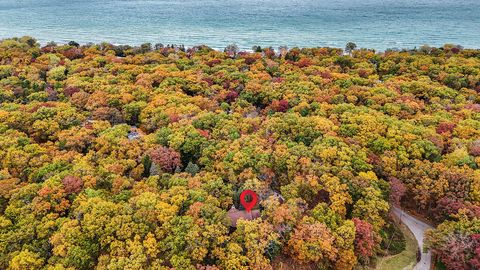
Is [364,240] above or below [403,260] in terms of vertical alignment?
above

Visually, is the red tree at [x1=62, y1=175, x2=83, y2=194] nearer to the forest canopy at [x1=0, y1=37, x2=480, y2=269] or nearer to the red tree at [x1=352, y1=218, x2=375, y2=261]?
the forest canopy at [x1=0, y1=37, x2=480, y2=269]

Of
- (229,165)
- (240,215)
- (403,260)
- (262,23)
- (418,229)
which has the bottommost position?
(403,260)

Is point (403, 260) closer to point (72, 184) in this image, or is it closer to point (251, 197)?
point (251, 197)

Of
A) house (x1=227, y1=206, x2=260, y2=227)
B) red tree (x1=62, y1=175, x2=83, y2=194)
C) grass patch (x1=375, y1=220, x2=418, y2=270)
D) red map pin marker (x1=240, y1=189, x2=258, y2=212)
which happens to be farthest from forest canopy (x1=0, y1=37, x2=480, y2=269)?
grass patch (x1=375, y1=220, x2=418, y2=270)

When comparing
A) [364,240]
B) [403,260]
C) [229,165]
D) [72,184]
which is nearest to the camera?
[364,240]

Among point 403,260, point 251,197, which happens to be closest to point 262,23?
point 251,197

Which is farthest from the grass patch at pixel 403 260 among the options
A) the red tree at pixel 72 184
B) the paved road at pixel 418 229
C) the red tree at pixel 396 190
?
the red tree at pixel 72 184

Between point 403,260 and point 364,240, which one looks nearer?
point 364,240
